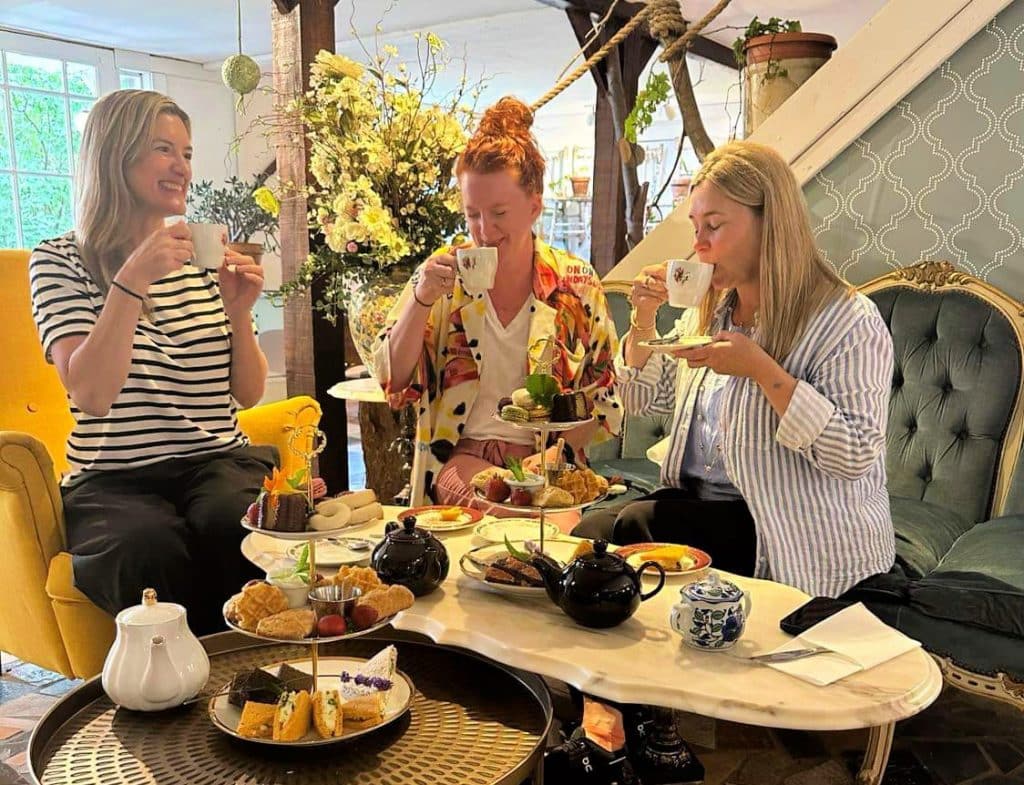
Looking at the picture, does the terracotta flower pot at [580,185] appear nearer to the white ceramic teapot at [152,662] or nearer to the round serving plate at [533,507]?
the round serving plate at [533,507]

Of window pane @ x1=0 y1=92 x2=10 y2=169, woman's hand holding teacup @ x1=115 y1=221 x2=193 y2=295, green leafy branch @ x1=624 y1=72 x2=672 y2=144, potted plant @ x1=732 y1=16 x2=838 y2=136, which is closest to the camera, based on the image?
woman's hand holding teacup @ x1=115 y1=221 x2=193 y2=295

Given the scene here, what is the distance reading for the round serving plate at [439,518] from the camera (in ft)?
6.31

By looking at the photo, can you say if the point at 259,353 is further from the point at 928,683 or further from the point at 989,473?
the point at 989,473

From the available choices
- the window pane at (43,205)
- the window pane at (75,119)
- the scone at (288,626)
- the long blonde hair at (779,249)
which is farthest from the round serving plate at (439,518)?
the window pane at (75,119)

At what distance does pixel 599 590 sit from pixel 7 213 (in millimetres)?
6315

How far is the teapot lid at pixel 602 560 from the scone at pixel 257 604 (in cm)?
46

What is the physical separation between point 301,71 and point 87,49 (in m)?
4.44

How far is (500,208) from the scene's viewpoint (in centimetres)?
214

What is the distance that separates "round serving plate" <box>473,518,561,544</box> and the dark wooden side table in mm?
359

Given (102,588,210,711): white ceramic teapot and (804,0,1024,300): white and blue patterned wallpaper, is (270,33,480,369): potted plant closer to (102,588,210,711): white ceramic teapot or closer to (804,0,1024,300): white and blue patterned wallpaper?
(804,0,1024,300): white and blue patterned wallpaper

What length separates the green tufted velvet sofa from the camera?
2.23m

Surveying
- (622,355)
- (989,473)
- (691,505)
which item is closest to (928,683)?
(691,505)

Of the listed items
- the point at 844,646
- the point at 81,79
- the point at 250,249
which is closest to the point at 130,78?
the point at 81,79

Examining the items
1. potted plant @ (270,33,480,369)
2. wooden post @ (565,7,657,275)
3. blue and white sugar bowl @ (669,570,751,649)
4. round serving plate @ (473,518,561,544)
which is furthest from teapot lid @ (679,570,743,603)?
wooden post @ (565,7,657,275)
